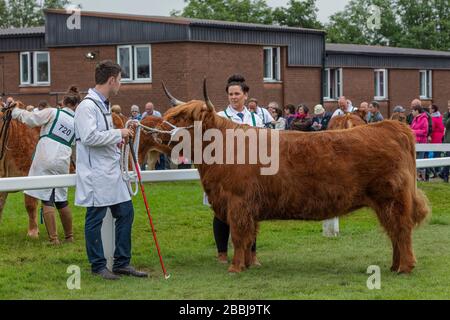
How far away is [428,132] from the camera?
74.2 feet

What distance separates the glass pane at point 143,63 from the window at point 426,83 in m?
20.0

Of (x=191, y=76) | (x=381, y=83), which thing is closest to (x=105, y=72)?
(x=191, y=76)

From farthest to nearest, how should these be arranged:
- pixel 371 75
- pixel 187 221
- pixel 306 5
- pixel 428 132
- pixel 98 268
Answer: pixel 306 5 < pixel 371 75 < pixel 428 132 < pixel 187 221 < pixel 98 268

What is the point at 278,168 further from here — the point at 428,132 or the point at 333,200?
the point at 428,132

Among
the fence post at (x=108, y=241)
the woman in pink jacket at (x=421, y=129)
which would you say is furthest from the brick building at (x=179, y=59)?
the fence post at (x=108, y=241)

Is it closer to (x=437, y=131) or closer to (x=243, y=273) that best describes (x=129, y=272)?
(x=243, y=273)

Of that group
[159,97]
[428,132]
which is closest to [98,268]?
[428,132]

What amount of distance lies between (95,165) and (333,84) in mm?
36823

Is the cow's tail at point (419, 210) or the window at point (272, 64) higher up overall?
the window at point (272, 64)

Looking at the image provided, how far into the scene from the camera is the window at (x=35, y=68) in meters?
41.2

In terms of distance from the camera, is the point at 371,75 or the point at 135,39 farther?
the point at 371,75

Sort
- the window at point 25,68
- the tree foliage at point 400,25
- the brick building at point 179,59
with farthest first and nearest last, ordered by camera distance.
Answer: the tree foliage at point 400,25
the window at point 25,68
the brick building at point 179,59

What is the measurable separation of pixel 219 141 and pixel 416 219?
2266 mm

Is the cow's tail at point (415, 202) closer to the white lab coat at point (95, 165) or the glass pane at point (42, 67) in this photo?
the white lab coat at point (95, 165)
